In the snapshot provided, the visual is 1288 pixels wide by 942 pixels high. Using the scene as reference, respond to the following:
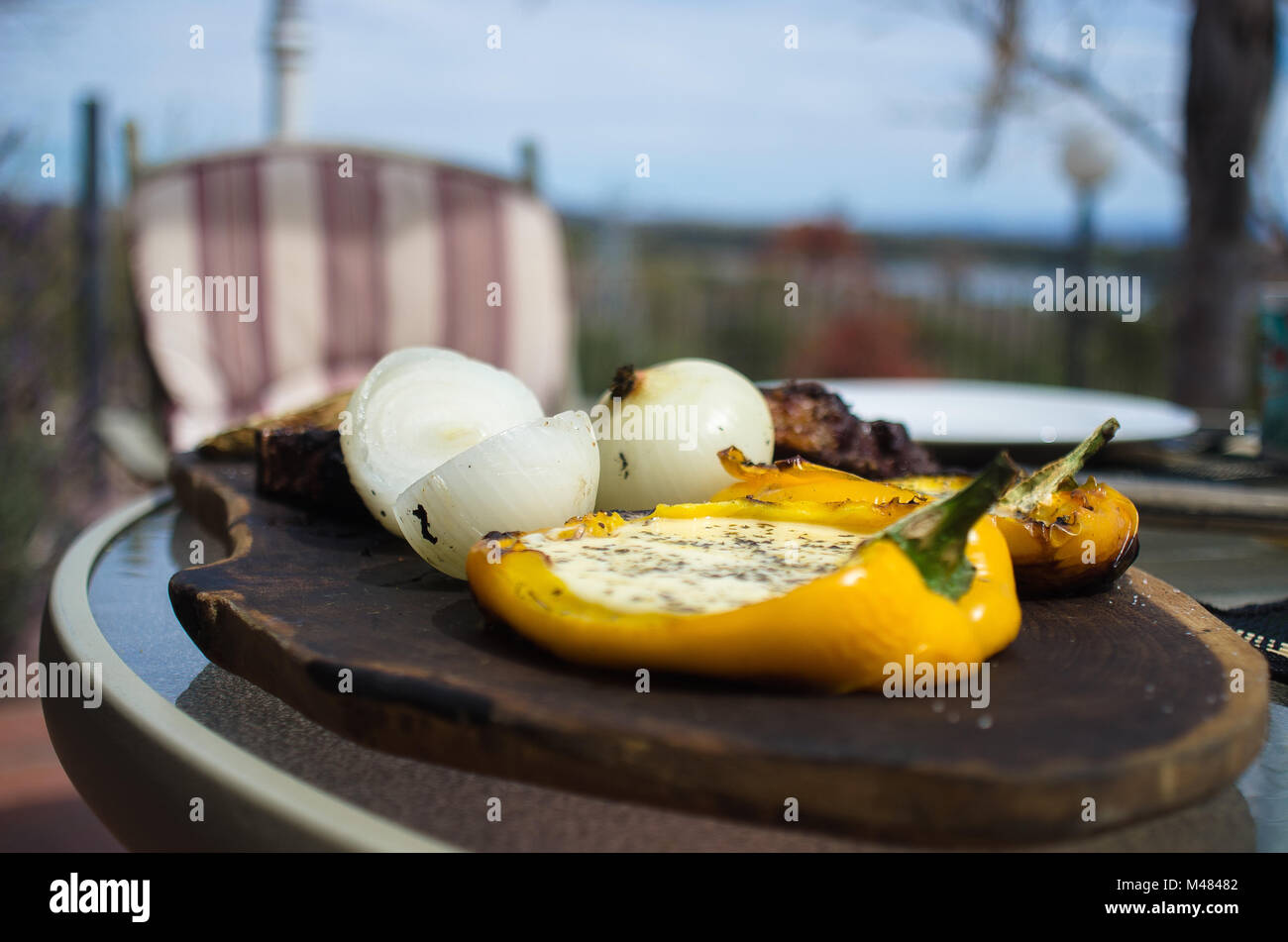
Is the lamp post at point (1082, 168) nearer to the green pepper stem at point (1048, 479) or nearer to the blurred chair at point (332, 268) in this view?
the blurred chair at point (332, 268)

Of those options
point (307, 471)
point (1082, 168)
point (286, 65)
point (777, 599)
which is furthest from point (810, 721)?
point (1082, 168)

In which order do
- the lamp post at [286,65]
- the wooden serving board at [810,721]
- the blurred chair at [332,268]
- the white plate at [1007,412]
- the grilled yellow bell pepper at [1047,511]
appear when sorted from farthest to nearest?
the lamp post at [286,65] → the blurred chair at [332,268] → the white plate at [1007,412] → the grilled yellow bell pepper at [1047,511] → the wooden serving board at [810,721]

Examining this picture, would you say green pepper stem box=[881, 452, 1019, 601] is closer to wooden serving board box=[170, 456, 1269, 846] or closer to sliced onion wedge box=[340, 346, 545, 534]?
wooden serving board box=[170, 456, 1269, 846]

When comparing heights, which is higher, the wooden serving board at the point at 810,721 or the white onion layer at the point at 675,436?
the white onion layer at the point at 675,436

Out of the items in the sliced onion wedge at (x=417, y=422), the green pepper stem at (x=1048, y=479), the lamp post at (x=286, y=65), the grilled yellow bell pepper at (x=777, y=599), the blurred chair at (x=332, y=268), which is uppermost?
the lamp post at (x=286, y=65)

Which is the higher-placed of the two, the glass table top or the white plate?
the white plate

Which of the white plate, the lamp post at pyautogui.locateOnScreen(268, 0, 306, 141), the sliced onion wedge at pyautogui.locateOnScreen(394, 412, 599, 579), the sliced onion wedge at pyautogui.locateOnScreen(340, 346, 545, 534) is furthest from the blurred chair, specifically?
the sliced onion wedge at pyautogui.locateOnScreen(394, 412, 599, 579)

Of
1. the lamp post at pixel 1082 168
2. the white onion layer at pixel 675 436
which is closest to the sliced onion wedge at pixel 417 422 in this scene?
the white onion layer at pixel 675 436
